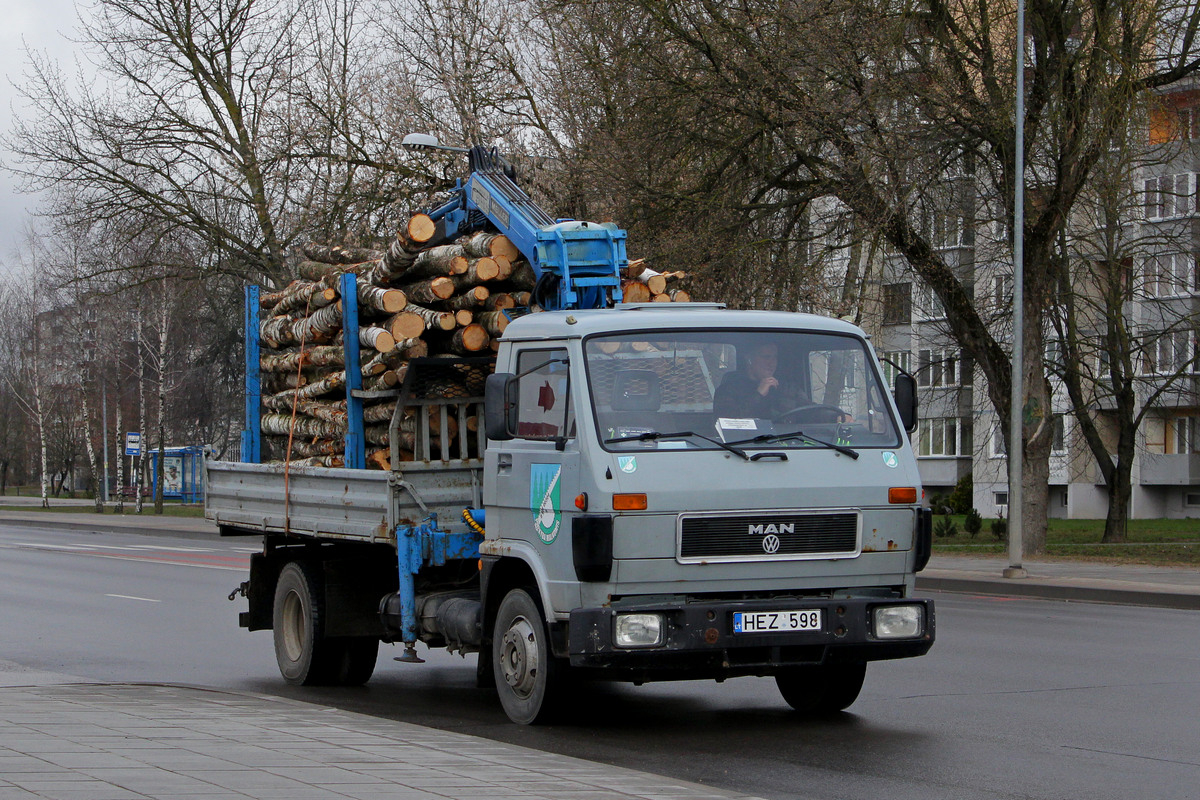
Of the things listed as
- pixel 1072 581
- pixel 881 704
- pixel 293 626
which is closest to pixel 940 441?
pixel 1072 581

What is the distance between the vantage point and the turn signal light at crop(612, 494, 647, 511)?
751 cm

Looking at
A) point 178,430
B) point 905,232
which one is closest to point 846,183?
point 905,232

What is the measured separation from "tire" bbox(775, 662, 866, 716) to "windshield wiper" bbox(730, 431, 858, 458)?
134cm

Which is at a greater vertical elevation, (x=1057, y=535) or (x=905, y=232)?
(x=905, y=232)

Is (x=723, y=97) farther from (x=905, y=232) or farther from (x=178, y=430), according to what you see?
(x=178, y=430)

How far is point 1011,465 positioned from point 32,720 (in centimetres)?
1783

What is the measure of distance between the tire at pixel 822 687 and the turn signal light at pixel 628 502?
1715mm

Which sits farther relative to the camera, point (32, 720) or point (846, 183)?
point (846, 183)

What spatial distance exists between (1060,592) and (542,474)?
13.1 m

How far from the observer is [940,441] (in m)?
62.2

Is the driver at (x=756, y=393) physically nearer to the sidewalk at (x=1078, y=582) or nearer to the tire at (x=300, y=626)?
the tire at (x=300, y=626)

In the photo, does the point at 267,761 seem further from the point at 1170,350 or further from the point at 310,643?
the point at 1170,350

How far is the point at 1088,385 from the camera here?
148ft

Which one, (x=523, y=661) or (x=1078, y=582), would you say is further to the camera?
(x=1078, y=582)
